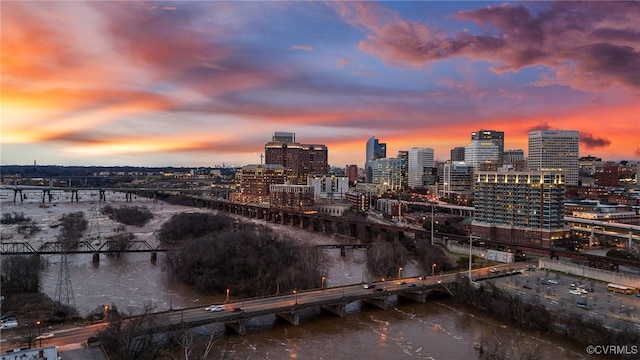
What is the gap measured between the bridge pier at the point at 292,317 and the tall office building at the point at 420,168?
136432 millimetres

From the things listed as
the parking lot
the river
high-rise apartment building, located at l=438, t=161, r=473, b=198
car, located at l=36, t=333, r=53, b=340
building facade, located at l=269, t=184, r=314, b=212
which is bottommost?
the river

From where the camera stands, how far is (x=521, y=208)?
48938 millimetres

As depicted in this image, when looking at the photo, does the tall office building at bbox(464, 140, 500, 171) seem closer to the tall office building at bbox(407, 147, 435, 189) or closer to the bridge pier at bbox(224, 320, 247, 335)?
the tall office building at bbox(407, 147, 435, 189)

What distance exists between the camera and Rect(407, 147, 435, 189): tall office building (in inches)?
6255

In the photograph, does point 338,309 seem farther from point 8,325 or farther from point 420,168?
point 420,168

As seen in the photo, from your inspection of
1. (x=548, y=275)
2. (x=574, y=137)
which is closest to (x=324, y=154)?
(x=574, y=137)

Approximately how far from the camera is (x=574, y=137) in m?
123

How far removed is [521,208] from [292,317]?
32.4 m

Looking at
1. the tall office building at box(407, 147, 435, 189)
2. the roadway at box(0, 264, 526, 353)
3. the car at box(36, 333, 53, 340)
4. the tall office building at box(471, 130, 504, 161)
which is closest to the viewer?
the car at box(36, 333, 53, 340)

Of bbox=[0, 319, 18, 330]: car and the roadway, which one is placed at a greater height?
the roadway

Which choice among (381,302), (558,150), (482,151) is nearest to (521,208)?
(381,302)

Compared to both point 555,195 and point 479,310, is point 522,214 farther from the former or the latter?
point 479,310

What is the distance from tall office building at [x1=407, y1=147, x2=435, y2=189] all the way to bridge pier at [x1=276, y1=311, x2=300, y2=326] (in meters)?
136

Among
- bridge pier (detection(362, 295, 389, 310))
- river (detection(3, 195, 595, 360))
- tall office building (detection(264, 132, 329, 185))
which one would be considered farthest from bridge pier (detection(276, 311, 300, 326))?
tall office building (detection(264, 132, 329, 185))
